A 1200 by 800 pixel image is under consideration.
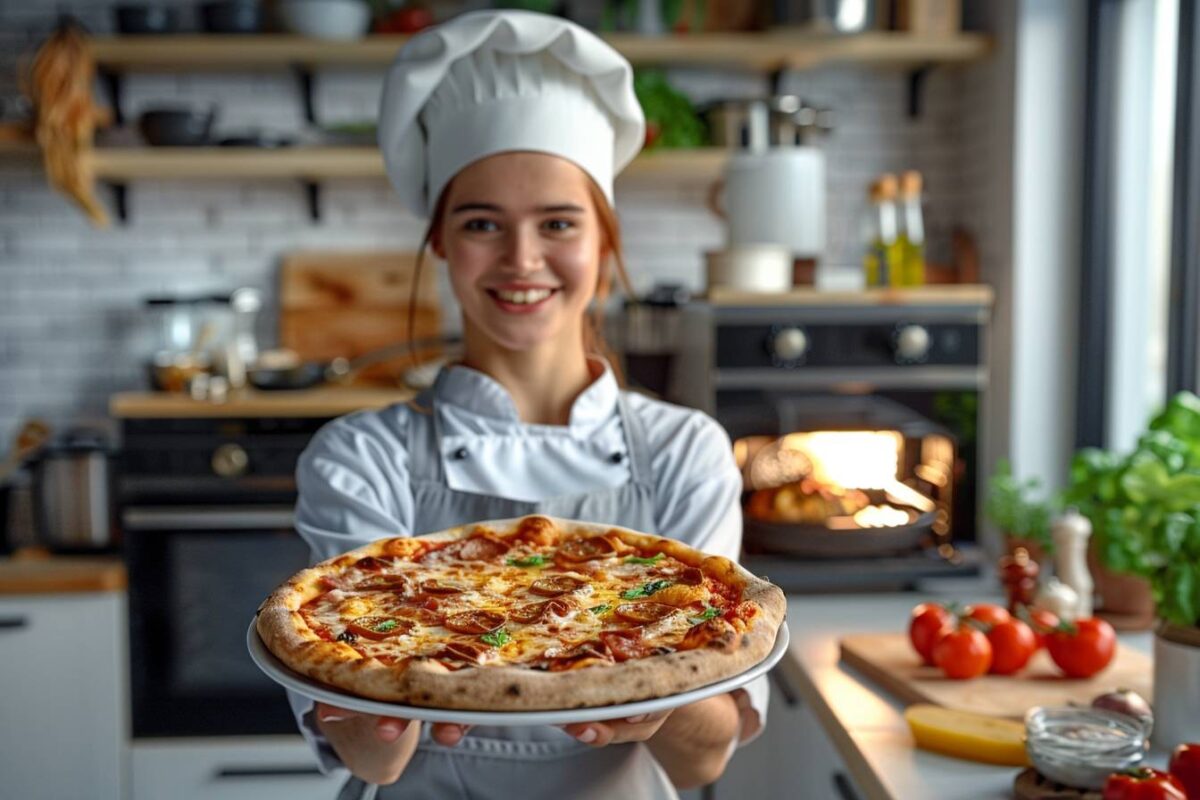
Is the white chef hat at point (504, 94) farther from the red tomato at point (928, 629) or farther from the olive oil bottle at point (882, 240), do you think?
the olive oil bottle at point (882, 240)

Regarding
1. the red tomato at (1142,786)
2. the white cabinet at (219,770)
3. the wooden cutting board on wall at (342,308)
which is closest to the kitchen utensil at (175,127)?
the wooden cutting board on wall at (342,308)

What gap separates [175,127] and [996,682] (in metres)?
2.62

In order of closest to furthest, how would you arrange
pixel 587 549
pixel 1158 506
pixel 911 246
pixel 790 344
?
1. pixel 587 549
2. pixel 1158 506
3. pixel 790 344
4. pixel 911 246

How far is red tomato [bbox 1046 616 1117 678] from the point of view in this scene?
6.22 feet

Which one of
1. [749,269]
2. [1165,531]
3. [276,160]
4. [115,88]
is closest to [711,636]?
[1165,531]

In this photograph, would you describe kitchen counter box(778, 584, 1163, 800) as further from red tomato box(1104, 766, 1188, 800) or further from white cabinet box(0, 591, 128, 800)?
white cabinet box(0, 591, 128, 800)

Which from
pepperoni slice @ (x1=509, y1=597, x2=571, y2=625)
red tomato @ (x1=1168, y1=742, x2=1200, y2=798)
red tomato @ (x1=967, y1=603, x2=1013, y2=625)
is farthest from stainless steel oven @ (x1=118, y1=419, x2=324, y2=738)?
red tomato @ (x1=1168, y1=742, x2=1200, y2=798)

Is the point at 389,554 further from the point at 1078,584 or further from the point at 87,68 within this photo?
the point at 87,68

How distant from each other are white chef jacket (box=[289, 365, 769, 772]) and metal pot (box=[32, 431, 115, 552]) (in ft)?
6.04

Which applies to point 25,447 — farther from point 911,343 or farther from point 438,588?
point 438,588

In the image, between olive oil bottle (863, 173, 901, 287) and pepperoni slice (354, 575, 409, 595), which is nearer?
pepperoni slice (354, 575, 409, 595)

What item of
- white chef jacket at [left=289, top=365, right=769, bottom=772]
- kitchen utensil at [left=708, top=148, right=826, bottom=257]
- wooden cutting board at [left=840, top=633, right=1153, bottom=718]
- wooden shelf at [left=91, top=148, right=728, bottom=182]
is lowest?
wooden cutting board at [left=840, top=633, right=1153, bottom=718]

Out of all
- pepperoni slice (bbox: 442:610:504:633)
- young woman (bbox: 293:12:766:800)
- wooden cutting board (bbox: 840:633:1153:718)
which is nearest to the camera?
pepperoni slice (bbox: 442:610:504:633)

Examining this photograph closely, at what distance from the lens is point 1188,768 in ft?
4.68
